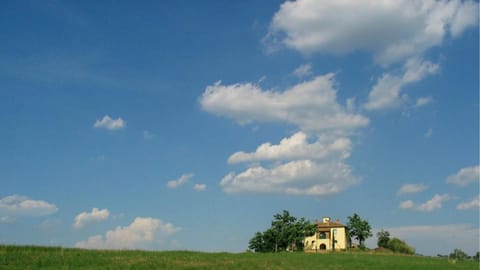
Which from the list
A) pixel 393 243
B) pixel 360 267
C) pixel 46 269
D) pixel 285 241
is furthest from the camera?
pixel 393 243

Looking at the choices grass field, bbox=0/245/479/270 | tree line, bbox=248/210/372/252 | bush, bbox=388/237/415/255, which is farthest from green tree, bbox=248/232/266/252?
grass field, bbox=0/245/479/270

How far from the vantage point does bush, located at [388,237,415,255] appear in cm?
12081

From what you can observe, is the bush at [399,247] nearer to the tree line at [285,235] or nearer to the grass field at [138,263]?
the tree line at [285,235]

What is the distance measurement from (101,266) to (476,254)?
256 feet

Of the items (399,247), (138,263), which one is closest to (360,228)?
(399,247)

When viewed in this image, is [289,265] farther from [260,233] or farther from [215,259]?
[260,233]

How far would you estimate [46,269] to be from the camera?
32.8 meters

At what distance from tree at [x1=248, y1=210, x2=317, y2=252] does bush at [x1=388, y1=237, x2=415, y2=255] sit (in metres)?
24.0

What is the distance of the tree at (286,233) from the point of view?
4469 inches

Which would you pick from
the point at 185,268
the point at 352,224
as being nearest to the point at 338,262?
the point at 185,268

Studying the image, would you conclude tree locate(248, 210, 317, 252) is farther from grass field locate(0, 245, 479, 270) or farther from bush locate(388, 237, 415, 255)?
grass field locate(0, 245, 479, 270)

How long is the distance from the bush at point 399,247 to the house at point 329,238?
11784 mm

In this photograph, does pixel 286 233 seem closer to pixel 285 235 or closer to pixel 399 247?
pixel 285 235

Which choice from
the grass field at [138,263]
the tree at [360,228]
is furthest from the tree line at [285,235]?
the grass field at [138,263]
